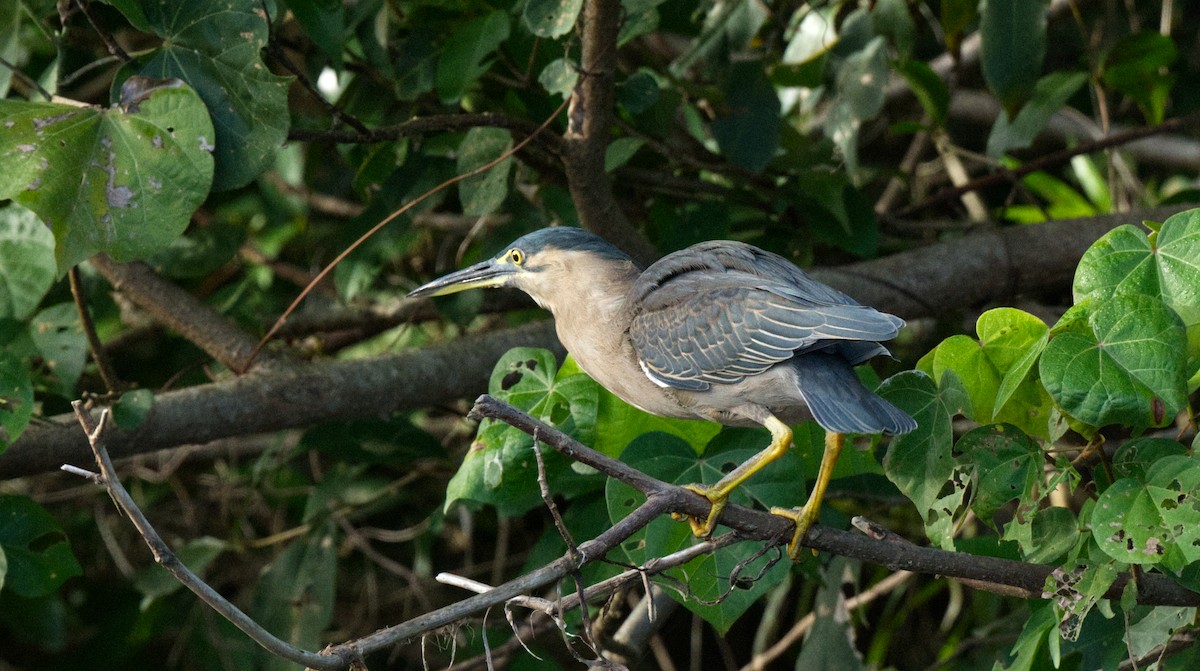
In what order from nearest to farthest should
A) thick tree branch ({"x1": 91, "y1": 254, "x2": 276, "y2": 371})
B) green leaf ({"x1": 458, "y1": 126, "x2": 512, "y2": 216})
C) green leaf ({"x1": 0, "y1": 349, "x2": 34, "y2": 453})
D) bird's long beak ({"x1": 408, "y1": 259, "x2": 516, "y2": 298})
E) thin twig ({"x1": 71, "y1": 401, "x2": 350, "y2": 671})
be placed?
thin twig ({"x1": 71, "y1": 401, "x2": 350, "y2": 671})
green leaf ({"x1": 0, "y1": 349, "x2": 34, "y2": 453})
bird's long beak ({"x1": 408, "y1": 259, "x2": 516, "y2": 298})
green leaf ({"x1": 458, "y1": 126, "x2": 512, "y2": 216})
thick tree branch ({"x1": 91, "y1": 254, "x2": 276, "y2": 371})

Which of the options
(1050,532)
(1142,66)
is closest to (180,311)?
(1050,532)

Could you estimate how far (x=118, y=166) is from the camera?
2203 millimetres

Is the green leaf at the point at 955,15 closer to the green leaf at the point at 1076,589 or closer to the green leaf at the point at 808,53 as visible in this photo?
the green leaf at the point at 808,53

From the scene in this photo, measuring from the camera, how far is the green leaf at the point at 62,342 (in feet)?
9.03

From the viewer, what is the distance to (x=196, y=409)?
2.60 meters

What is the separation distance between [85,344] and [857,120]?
2.04m

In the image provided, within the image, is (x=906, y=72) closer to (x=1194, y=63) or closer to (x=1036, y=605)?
(x=1036, y=605)

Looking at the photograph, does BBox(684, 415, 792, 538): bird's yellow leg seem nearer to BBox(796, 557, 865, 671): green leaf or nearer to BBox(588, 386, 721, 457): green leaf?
BBox(588, 386, 721, 457): green leaf

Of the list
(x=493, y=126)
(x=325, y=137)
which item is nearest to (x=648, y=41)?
(x=493, y=126)

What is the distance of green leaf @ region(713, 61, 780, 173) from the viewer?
294cm

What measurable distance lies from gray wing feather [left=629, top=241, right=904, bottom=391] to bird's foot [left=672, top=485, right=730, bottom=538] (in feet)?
0.61

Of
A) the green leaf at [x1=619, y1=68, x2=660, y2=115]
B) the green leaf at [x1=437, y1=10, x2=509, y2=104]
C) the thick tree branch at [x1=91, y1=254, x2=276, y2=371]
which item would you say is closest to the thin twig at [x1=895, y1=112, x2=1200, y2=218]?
the green leaf at [x1=619, y1=68, x2=660, y2=115]

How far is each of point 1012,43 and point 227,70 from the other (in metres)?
1.89

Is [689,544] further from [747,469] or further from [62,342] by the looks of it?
[62,342]
